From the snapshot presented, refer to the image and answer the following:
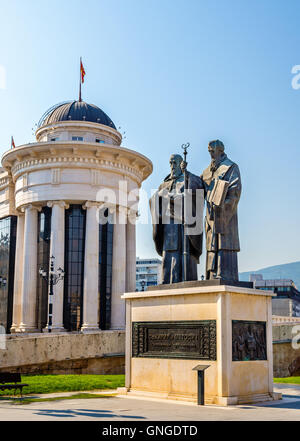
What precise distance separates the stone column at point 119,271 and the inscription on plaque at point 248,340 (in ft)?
111

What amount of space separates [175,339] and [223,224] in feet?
11.1

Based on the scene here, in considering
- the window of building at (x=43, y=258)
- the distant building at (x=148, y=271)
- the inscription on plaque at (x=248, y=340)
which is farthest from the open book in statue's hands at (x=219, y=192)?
the distant building at (x=148, y=271)

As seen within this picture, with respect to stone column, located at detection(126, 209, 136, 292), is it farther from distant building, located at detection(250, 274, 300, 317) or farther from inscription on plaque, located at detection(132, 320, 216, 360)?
distant building, located at detection(250, 274, 300, 317)

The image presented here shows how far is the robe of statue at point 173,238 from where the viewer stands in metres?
17.3

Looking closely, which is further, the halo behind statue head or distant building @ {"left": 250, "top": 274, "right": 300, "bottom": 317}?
distant building @ {"left": 250, "top": 274, "right": 300, "bottom": 317}

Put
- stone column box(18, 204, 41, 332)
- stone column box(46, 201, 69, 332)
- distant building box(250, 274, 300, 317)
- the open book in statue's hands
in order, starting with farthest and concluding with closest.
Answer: distant building box(250, 274, 300, 317) → stone column box(18, 204, 41, 332) → stone column box(46, 201, 69, 332) → the open book in statue's hands

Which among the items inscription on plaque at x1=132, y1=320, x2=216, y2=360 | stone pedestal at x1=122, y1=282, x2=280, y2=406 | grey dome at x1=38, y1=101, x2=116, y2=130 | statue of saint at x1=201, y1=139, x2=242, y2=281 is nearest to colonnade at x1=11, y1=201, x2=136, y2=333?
grey dome at x1=38, y1=101, x2=116, y2=130

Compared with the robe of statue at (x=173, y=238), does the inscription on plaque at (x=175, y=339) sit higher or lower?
lower

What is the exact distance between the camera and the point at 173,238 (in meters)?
17.6

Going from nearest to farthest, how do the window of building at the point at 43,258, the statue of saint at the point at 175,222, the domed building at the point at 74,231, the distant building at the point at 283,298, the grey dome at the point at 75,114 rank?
the statue of saint at the point at 175,222, the domed building at the point at 74,231, the window of building at the point at 43,258, the grey dome at the point at 75,114, the distant building at the point at 283,298

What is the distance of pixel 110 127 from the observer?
54406 mm

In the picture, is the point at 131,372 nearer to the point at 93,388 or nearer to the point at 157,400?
the point at 157,400

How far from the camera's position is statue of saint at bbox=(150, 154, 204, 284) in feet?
56.7

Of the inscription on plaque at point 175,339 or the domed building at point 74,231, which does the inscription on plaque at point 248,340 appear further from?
the domed building at point 74,231
